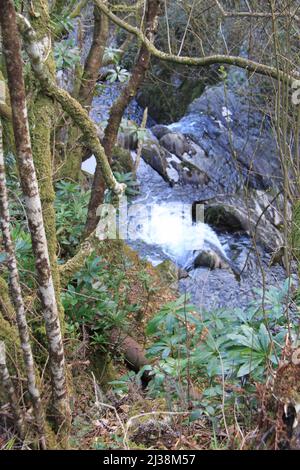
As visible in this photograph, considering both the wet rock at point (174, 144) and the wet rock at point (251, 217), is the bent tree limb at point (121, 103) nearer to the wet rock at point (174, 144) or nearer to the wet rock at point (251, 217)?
the wet rock at point (251, 217)

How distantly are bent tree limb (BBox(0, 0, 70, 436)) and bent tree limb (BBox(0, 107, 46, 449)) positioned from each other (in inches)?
3.9

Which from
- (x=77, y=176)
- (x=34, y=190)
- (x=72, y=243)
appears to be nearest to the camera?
(x=34, y=190)

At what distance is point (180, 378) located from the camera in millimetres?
2527

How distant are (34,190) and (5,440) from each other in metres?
1.19

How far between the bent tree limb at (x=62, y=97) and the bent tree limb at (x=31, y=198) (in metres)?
0.52

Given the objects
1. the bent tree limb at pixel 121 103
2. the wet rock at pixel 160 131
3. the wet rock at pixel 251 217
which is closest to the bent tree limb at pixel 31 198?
the bent tree limb at pixel 121 103

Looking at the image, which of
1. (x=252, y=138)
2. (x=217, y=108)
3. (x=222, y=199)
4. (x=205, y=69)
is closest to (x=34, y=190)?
(x=222, y=199)

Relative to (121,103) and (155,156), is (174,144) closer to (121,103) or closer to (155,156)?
(155,156)

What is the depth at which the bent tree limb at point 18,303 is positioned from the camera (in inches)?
81.7

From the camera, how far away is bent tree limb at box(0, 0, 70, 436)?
1.83 metres

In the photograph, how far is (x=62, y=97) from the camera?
9.45 ft

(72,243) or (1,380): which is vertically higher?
(72,243)

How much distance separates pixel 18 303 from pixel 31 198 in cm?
46

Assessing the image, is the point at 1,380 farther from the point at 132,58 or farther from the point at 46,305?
the point at 132,58
